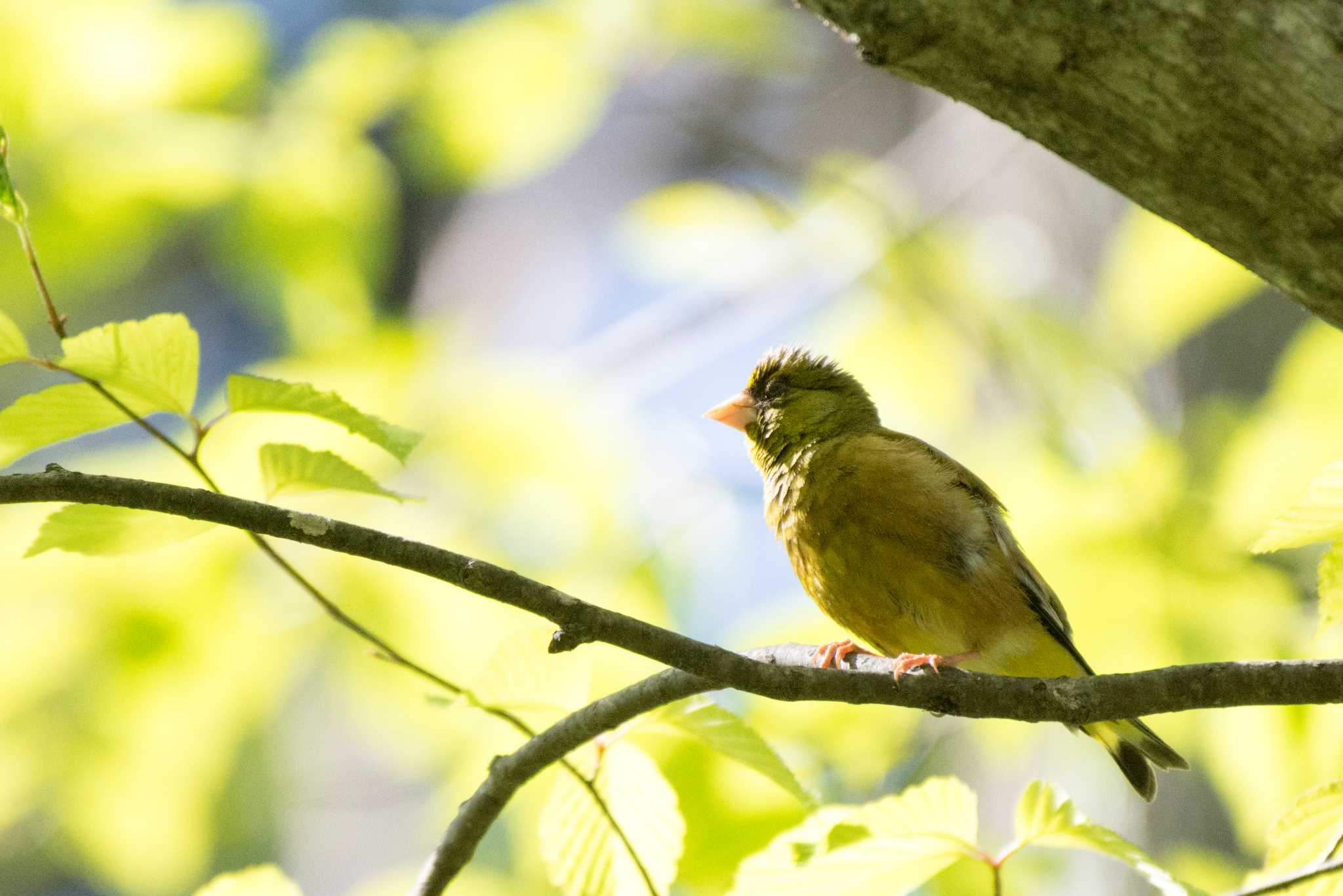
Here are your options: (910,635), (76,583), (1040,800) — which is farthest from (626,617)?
(76,583)

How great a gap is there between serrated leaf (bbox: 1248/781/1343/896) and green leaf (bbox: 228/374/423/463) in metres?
1.54

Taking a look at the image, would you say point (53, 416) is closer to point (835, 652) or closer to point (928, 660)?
point (928, 660)

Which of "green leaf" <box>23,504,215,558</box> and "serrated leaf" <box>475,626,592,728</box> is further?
"serrated leaf" <box>475,626,592,728</box>

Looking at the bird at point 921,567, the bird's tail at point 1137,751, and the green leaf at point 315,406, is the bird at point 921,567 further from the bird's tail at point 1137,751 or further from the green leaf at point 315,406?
the green leaf at point 315,406

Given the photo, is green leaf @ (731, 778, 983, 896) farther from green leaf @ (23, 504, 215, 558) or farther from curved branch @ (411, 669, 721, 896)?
green leaf @ (23, 504, 215, 558)

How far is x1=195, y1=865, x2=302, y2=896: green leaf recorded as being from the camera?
2047 millimetres

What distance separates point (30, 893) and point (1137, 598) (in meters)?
15.7

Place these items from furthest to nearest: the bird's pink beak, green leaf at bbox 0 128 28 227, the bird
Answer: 1. the bird's pink beak
2. the bird
3. green leaf at bbox 0 128 28 227

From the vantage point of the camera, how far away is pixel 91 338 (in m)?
1.82

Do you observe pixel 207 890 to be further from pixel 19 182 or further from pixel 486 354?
pixel 19 182

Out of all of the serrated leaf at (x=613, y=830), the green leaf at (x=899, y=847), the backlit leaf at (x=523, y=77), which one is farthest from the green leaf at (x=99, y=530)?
the backlit leaf at (x=523, y=77)

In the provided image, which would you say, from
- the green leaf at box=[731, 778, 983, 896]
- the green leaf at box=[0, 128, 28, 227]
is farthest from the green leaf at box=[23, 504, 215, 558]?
the green leaf at box=[731, 778, 983, 896]

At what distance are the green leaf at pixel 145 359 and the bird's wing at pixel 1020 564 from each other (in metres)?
2.27

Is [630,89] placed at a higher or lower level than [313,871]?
higher
